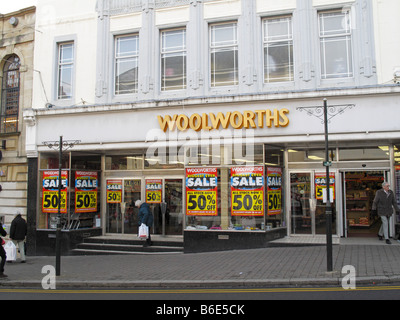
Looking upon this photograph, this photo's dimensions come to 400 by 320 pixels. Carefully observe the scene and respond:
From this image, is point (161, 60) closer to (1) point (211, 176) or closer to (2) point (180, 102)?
(2) point (180, 102)

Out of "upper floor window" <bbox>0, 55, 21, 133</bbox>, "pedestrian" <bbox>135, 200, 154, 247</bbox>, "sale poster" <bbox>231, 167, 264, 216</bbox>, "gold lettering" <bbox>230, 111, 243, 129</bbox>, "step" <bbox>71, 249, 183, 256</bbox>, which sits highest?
"upper floor window" <bbox>0, 55, 21, 133</bbox>

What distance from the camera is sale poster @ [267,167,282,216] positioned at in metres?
13.8

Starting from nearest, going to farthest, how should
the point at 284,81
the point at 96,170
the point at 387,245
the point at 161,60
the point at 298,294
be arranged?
1. the point at 298,294
2. the point at 387,245
3. the point at 284,81
4. the point at 161,60
5. the point at 96,170

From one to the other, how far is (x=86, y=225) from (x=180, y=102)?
6.45 m

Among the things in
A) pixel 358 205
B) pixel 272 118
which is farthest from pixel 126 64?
pixel 358 205

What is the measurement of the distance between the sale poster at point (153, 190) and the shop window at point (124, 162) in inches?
30.7

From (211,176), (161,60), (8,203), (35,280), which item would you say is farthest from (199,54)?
(8,203)

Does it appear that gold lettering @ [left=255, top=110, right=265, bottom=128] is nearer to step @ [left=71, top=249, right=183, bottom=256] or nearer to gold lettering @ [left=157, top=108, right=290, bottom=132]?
gold lettering @ [left=157, top=108, right=290, bottom=132]

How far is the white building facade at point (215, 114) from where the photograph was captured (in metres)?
13.1

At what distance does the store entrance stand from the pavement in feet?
4.63

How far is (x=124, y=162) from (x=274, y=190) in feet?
20.9

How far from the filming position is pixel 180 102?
14297 mm

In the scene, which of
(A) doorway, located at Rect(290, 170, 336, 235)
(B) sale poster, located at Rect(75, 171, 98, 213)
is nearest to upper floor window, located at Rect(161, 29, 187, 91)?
(B) sale poster, located at Rect(75, 171, 98, 213)

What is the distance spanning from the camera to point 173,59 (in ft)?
50.2
